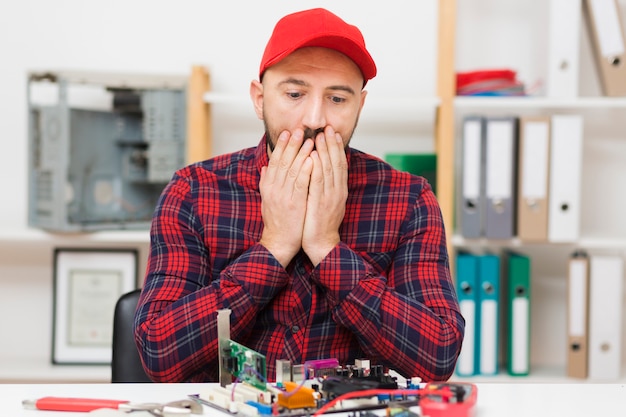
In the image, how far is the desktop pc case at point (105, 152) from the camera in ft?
7.52

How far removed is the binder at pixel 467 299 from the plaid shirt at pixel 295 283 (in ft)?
2.73

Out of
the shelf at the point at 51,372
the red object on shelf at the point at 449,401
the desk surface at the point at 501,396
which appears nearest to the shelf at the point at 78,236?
the shelf at the point at 51,372

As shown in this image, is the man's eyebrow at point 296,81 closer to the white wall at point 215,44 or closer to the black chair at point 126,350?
the black chair at point 126,350

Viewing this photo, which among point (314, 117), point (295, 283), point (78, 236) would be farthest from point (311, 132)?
point (78, 236)

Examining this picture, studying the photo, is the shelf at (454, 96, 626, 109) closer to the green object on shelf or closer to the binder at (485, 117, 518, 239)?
the binder at (485, 117, 518, 239)

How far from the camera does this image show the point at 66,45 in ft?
8.29

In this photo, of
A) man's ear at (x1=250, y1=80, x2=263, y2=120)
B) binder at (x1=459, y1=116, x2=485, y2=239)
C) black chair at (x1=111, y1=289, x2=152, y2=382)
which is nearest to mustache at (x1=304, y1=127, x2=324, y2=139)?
man's ear at (x1=250, y1=80, x2=263, y2=120)

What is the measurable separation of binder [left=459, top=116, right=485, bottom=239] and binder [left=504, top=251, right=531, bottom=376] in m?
0.17

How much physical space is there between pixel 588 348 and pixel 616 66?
0.82m

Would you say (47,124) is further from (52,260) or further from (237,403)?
(237,403)

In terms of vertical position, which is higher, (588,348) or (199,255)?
(199,255)

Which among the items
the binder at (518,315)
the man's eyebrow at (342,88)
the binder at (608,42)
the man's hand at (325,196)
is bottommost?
the binder at (518,315)

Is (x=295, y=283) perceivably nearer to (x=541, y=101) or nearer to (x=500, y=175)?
(x=500, y=175)

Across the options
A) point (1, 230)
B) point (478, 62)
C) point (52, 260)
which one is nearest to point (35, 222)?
point (1, 230)
